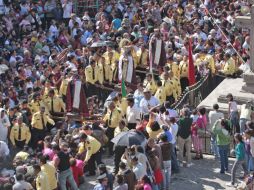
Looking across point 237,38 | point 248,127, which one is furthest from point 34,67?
point 248,127

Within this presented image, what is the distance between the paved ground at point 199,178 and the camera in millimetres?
22531

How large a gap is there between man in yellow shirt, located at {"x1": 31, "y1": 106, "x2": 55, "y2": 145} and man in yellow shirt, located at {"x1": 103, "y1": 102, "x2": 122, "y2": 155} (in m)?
1.72

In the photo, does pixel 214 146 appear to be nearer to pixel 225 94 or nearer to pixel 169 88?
pixel 169 88

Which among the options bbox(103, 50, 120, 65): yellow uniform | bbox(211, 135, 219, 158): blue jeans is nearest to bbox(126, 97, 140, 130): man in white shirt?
bbox(211, 135, 219, 158): blue jeans

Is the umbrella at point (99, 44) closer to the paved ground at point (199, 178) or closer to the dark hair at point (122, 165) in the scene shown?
the paved ground at point (199, 178)

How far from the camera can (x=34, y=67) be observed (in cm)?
3006

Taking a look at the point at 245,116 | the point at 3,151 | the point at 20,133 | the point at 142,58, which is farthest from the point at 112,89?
the point at 3,151

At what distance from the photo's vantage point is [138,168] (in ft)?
67.7

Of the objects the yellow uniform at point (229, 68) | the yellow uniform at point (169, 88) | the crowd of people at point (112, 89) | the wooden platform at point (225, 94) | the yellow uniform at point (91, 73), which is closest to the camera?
the crowd of people at point (112, 89)

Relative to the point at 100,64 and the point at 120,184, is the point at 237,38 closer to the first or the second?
the point at 100,64

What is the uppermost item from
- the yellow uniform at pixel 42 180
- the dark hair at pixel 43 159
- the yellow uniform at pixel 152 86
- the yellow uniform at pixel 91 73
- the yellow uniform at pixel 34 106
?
the yellow uniform at pixel 91 73

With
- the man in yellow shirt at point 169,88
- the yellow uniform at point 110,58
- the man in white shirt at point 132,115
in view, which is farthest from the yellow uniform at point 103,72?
the man in white shirt at point 132,115

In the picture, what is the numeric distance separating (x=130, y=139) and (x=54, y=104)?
5.24 metres

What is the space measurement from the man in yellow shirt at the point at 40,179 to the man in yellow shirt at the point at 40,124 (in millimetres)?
4168
